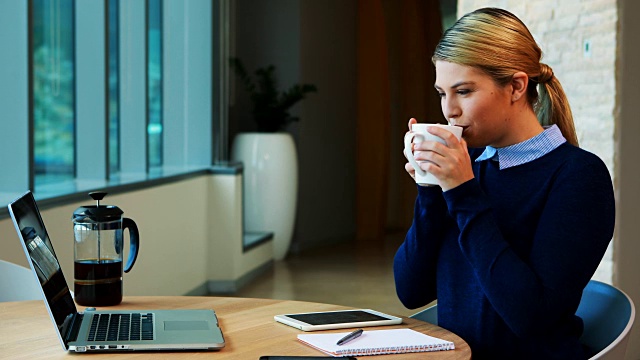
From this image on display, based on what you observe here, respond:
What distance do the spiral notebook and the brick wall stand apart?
292 cm

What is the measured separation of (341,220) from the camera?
943cm

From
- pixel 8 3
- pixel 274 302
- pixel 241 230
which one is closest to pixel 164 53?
pixel 241 230

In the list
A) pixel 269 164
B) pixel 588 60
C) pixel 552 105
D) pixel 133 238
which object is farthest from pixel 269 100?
pixel 552 105

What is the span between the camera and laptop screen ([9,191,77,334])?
1553 millimetres

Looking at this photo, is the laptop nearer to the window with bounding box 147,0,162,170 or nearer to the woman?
the woman

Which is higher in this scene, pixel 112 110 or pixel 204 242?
pixel 112 110

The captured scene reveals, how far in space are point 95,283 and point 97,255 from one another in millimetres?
79

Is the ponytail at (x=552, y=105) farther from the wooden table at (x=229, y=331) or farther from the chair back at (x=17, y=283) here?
the chair back at (x=17, y=283)

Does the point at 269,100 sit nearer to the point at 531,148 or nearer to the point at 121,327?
the point at 531,148

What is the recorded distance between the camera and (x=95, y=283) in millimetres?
1847

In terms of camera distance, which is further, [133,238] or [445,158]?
[133,238]

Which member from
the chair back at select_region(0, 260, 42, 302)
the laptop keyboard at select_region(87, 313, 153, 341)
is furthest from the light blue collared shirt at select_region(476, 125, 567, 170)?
the chair back at select_region(0, 260, 42, 302)

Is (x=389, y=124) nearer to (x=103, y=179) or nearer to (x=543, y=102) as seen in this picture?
(x=103, y=179)

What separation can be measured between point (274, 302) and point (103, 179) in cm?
370
